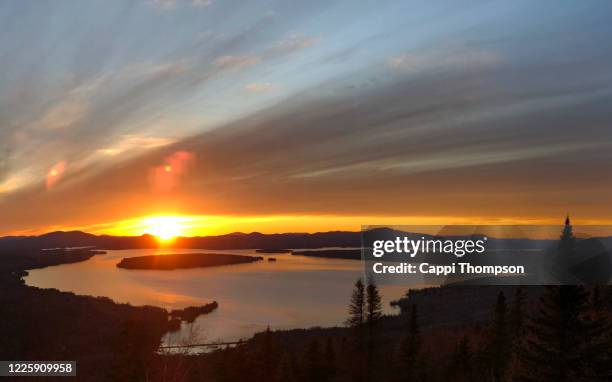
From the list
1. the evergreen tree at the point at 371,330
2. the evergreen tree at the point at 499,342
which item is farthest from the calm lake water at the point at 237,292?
the evergreen tree at the point at 499,342

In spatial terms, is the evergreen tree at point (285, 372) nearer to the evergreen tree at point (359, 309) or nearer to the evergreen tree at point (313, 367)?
the evergreen tree at point (313, 367)

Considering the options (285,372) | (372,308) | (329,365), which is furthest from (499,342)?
(285,372)

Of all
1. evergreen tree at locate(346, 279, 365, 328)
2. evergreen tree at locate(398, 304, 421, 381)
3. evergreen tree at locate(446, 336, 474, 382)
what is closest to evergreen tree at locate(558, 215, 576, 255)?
evergreen tree at locate(398, 304, 421, 381)

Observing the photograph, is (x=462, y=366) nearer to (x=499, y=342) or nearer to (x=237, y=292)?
(x=499, y=342)

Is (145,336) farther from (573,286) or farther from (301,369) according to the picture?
(573,286)

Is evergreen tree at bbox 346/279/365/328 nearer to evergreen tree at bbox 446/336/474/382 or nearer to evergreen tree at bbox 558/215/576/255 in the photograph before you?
evergreen tree at bbox 446/336/474/382

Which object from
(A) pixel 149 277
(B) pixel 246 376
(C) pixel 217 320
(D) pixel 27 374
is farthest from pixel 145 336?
(A) pixel 149 277
